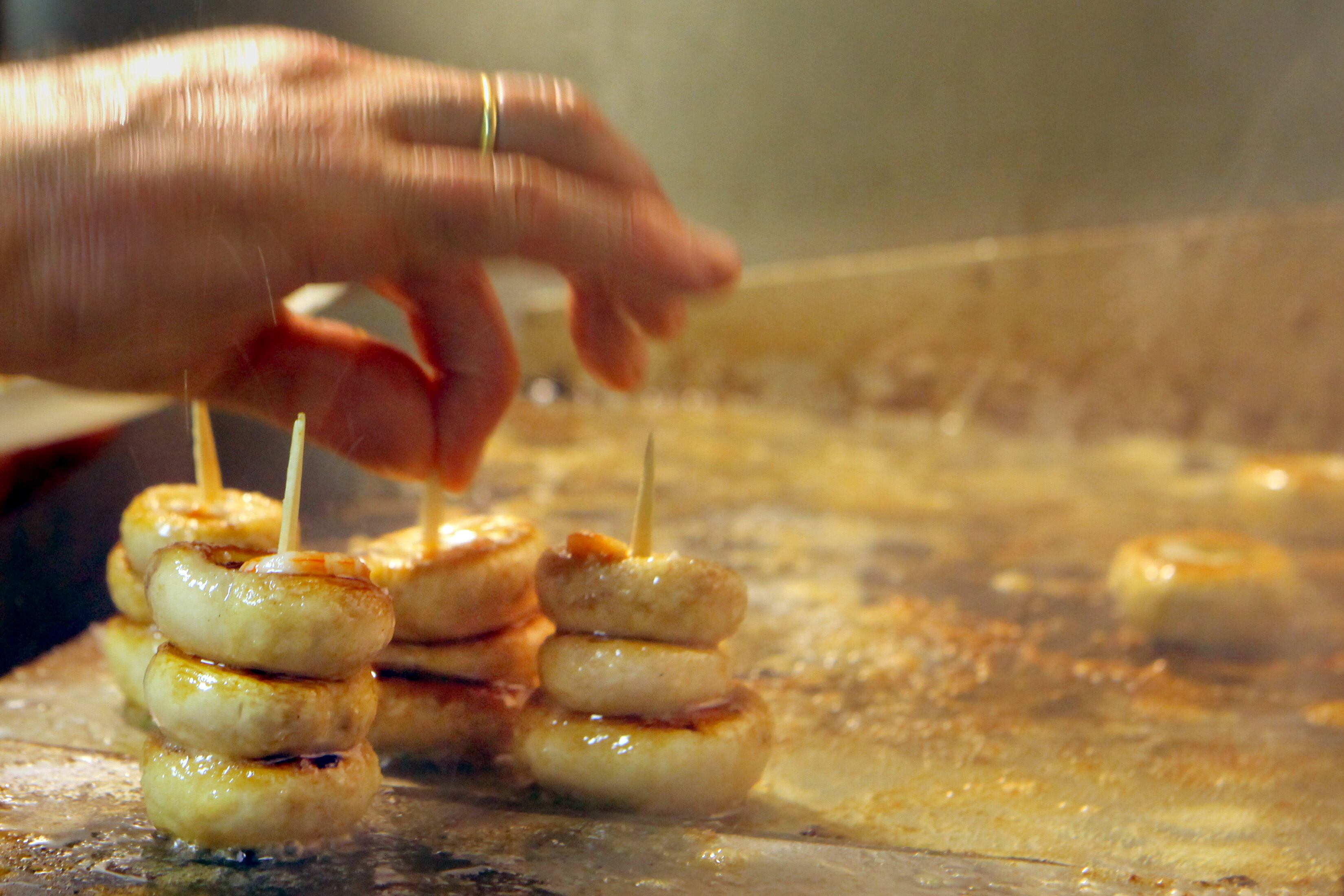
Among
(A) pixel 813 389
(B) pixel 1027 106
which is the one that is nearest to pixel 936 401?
(A) pixel 813 389

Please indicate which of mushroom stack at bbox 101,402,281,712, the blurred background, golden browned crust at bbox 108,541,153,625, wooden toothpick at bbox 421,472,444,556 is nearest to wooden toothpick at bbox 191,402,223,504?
mushroom stack at bbox 101,402,281,712

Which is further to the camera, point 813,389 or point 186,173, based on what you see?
point 813,389

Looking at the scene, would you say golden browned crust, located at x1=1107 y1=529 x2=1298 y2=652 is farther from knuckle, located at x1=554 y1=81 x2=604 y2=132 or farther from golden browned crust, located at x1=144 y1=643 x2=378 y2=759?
golden browned crust, located at x1=144 y1=643 x2=378 y2=759

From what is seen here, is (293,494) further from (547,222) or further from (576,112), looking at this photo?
(576,112)

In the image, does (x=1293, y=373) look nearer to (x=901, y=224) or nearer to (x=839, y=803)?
(x=901, y=224)

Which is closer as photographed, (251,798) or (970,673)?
(251,798)

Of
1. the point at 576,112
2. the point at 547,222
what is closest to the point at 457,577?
the point at 547,222

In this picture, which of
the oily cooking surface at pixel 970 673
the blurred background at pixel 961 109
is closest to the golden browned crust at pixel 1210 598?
the oily cooking surface at pixel 970 673
